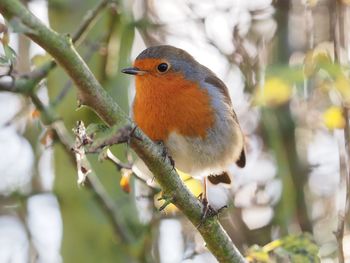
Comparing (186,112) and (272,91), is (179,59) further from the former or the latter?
(272,91)

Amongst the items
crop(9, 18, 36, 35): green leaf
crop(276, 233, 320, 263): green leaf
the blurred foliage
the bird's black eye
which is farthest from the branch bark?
the bird's black eye

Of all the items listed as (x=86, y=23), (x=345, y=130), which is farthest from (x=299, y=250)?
(x=86, y=23)

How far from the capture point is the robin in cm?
375

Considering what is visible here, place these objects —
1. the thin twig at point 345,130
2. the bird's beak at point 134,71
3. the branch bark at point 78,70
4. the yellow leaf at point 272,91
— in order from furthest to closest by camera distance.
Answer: the bird's beak at point 134,71, the yellow leaf at point 272,91, the thin twig at point 345,130, the branch bark at point 78,70

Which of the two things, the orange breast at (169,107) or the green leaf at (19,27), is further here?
the orange breast at (169,107)

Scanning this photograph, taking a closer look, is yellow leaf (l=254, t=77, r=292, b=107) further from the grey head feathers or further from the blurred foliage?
the blurred foliage

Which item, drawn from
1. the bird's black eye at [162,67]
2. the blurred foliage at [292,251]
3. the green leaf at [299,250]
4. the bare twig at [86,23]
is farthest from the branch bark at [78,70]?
the bird's black eye at [162,67]

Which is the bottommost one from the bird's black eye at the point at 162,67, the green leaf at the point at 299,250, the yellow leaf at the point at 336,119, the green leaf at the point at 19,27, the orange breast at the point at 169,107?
the green leaf at the point at 299,250

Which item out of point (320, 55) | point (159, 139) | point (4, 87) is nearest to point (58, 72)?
point (159, 139)

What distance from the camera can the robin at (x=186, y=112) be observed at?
3.75m

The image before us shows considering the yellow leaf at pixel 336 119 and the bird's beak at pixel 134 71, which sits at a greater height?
the bird's beak at pixel 134 71

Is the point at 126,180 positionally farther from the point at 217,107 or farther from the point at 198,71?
the point at 198,71

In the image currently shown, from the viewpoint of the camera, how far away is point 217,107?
3988 millimetres

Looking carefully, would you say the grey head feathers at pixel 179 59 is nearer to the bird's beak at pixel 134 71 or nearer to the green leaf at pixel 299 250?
the bird's beak at pixel 134 71
